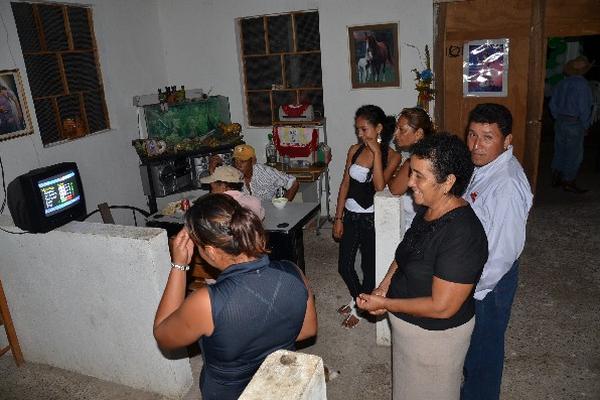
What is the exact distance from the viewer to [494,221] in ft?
8.44

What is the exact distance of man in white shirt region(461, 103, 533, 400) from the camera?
8.41 ft

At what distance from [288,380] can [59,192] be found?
3.50 metres

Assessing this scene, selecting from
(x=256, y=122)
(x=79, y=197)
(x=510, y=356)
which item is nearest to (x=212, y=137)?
(x=256, y=122)

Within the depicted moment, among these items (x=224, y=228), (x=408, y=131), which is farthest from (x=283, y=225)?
(x=224, y=228)

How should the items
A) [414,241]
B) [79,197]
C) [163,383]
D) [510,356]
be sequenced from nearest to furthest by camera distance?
[414,241] < [163,383] < [510,356] < [79,197]

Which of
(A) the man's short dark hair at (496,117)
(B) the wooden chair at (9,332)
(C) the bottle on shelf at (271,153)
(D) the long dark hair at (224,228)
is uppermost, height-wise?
(A) the man's short dark hair at (496,117)

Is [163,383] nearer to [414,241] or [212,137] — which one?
[414,241]

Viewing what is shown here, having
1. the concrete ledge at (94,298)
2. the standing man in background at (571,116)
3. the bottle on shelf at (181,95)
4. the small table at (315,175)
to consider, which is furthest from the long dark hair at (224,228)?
the standing man in background at (571,116)

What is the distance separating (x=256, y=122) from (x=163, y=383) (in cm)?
510

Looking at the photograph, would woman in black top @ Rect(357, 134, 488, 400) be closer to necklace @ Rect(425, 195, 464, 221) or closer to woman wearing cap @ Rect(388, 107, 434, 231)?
necklace @ Rect(425, 195, 464, 221)

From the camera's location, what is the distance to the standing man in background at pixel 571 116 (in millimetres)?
7516

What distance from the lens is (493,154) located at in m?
2.70

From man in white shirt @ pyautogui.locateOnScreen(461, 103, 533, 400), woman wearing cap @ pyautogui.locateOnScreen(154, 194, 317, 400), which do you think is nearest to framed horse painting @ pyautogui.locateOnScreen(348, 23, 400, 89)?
man in white shirt @ pyautogui.locateOnScreen(461, 103, 533, 400)

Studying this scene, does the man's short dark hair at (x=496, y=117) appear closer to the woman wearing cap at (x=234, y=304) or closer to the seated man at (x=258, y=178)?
the woman wearing cap at (x=234, y=304)
